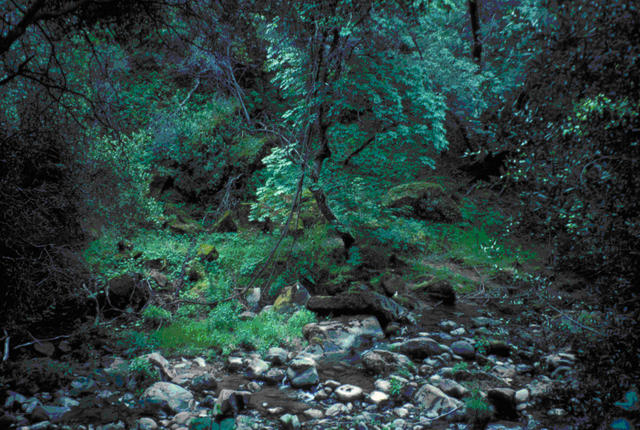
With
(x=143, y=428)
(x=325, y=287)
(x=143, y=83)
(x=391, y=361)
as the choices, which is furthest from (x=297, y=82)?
(x=143, y=83)

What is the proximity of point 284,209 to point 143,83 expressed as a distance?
1000 cm

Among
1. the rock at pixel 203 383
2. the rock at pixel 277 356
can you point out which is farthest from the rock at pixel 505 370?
the rock at pixel 203 383

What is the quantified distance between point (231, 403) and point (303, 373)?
3.54 feet

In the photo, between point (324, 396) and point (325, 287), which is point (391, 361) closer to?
point (324, 396)

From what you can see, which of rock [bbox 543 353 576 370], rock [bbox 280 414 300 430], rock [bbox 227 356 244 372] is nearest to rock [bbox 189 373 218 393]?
rock [bbox 227 356 244 372]

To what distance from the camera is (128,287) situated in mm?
6621

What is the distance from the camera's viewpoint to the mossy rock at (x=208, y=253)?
30.1ft

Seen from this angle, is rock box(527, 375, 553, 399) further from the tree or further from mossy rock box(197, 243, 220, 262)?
mossy rock box(197, 243, 220, 262)

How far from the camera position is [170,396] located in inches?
156

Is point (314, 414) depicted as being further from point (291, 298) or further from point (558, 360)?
point (291, 298)

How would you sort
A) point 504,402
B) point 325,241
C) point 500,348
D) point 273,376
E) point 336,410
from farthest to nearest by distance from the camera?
point 325,241 < point 500,348 < point 273,376 < point 336,410 < point 504,402

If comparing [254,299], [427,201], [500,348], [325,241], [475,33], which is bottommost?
[500,348]

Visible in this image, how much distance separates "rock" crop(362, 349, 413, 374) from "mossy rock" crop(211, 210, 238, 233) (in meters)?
6.91

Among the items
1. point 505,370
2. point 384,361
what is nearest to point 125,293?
point 384,361
